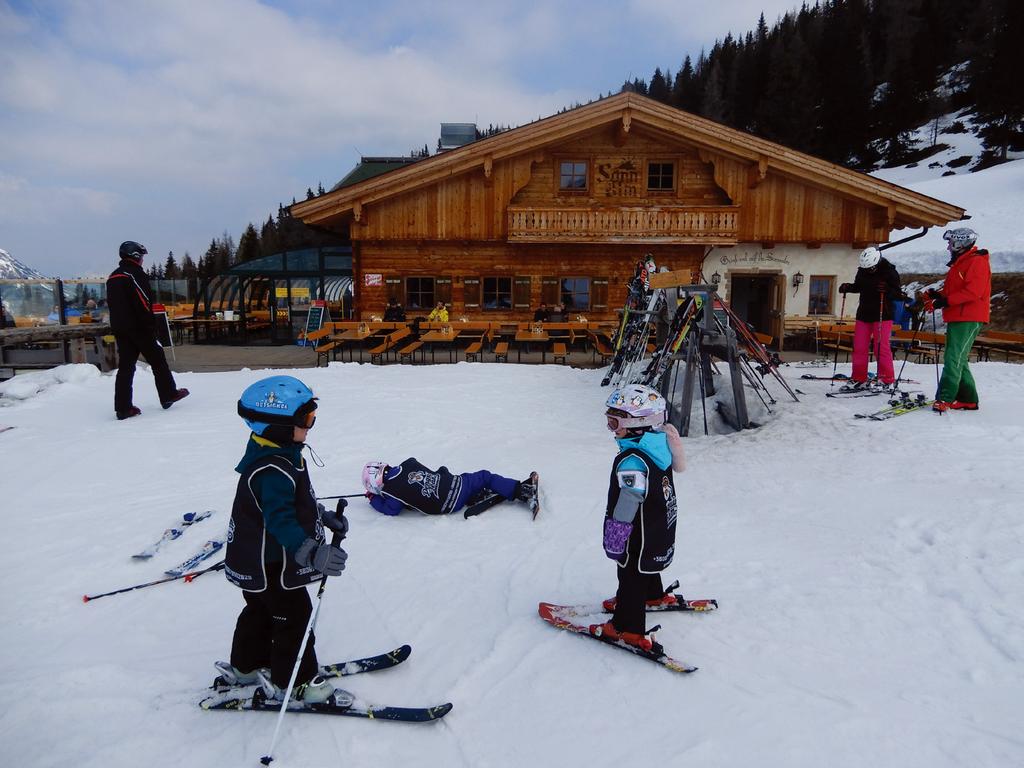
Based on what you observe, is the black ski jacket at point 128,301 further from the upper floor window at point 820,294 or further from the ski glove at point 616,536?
the upper floor window at point 820,294

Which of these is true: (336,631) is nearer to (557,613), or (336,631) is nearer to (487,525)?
(557,613)

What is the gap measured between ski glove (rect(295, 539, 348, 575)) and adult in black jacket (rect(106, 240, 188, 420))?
22.5ft

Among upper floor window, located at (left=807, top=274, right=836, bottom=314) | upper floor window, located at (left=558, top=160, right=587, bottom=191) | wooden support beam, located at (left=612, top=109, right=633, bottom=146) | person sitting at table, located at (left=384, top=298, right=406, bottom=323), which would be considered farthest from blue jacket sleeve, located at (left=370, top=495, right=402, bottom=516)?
upper floor window, located at (left=807, top=274, right=836, bottom=314)

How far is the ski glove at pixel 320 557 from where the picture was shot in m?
2.61

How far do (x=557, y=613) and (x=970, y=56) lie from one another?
75452 mm

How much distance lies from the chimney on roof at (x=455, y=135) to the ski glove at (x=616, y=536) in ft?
84.0

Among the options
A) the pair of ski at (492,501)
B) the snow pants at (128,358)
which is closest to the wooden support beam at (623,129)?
the snow pants at (128,358)

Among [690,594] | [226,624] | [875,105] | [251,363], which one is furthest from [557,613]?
[875,105]

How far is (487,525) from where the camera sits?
5.13 metres

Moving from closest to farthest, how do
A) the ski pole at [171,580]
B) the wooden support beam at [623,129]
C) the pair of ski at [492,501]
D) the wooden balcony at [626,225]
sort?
the ski pole at [171,580] → the pair of ski at [492,501] → the wooden support beam at [623,129] → the wooden balcony at [626,225]

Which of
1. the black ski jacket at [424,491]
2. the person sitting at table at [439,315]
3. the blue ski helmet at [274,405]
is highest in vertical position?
the person sitting at table at [439,315]

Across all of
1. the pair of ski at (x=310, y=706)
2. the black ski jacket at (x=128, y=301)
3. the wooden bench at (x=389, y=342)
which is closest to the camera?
the pair of ski at (x=310, y=706)

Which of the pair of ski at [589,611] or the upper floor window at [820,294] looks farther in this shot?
the upper floor window at [820,294]

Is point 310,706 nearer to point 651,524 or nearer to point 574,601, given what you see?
point 574,601
